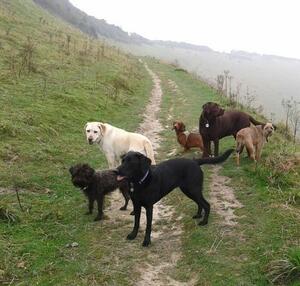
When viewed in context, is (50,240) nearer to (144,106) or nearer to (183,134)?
(183,134)

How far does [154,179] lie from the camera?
6934 millimetres

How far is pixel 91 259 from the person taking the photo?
6.54 metres

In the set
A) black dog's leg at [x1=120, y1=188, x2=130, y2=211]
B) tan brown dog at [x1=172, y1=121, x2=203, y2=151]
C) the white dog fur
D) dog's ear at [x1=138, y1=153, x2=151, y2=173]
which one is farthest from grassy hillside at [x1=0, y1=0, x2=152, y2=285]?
tan brown dog at [x1=172, y1=121, x2=203, y2=151]

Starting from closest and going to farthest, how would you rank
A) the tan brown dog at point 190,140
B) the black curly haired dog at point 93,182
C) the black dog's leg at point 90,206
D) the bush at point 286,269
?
1. the bush at point 286,269
2. the black curly haired dog at point 93,182
3. the black dog's leg at point 90,206
4. the tan brown dog at point 190,140

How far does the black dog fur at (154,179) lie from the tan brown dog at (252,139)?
290 cm

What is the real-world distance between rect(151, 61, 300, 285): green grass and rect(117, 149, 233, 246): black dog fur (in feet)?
1.98

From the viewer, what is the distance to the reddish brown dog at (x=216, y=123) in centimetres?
1116

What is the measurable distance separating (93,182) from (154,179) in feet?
5.07

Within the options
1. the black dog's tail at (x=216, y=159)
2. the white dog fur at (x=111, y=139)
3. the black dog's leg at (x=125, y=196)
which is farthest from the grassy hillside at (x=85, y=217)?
the white dog fur at (x=111, y=139)

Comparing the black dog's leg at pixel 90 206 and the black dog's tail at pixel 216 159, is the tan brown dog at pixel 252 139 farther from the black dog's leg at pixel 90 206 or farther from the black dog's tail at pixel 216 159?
the black dog's leg at pixel 90 206

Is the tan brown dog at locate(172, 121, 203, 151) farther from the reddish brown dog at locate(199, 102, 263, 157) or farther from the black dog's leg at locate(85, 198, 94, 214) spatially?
the black dog's leg at locate(85, 198, 94, 214)

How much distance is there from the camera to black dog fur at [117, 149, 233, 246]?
6594mm

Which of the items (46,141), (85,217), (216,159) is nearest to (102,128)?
(85,217)

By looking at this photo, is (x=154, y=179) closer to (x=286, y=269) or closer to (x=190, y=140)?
(x=286, y=269)
